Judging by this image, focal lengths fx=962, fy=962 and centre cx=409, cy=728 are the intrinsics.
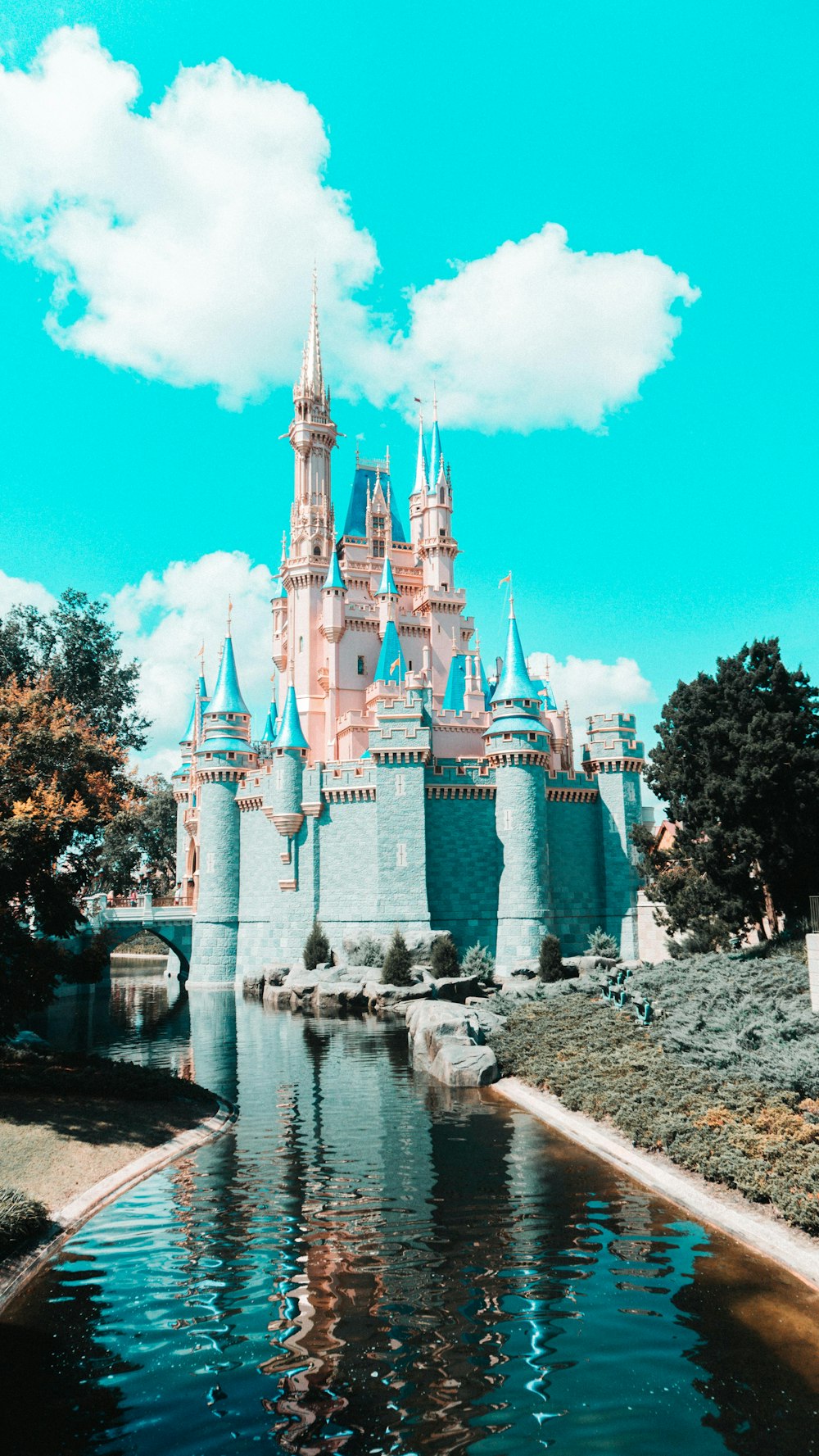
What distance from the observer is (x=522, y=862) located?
40688mm

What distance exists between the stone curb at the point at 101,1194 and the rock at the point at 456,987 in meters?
16.4

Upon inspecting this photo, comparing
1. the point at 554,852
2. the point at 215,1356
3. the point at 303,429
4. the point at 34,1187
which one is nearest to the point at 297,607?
the point at 303,429

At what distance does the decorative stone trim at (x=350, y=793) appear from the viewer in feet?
137

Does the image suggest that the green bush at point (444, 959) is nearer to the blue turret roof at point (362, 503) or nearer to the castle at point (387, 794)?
the castle at point (387, 794)

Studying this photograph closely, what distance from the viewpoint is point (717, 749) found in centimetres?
2733

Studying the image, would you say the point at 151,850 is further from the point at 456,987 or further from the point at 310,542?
the point at 456,987

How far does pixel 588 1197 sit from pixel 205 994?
33.4 meters

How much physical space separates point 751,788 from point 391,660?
25.4 metres

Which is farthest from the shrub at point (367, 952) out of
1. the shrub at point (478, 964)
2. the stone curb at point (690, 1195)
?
the stone curb at point (690, 1195)

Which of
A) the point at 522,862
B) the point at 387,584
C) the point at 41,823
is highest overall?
the point at 387,584

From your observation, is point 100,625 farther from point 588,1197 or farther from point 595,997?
point 588,1197

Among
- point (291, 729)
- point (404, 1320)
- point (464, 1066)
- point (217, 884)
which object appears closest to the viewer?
point (404, 1320)

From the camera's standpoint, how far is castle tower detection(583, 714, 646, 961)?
4316 centimetres

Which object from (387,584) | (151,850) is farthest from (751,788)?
(151,850)
